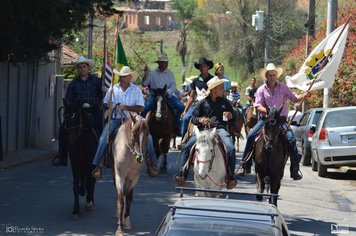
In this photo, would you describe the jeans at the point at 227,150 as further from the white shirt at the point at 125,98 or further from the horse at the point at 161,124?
the horse at the point at 161,124

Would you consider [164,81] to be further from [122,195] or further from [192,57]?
[192,57]

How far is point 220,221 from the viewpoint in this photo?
745cm

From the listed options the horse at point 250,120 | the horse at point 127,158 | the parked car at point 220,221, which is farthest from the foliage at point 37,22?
the parked car at point 220,221

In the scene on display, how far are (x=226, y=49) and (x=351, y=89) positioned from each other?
48.9 metres

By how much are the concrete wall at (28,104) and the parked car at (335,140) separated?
8.35 metres

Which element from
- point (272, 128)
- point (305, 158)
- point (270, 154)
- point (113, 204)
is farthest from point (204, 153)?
point (305, 158)

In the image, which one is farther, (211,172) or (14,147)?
(14,147)

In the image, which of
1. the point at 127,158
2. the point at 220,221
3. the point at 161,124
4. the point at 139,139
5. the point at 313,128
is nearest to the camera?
the point at 220,221

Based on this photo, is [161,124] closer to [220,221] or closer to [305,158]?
[305,158]

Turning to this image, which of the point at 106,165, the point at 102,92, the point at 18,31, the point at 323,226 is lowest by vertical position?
the point at 323,226

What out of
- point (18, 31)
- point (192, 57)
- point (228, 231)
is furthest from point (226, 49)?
point (228, 231)

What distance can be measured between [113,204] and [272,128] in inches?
141

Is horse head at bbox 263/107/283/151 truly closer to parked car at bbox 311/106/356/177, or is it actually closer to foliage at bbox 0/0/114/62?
parked car at bbox 311/106/356/177

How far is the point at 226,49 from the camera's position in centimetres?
7438
